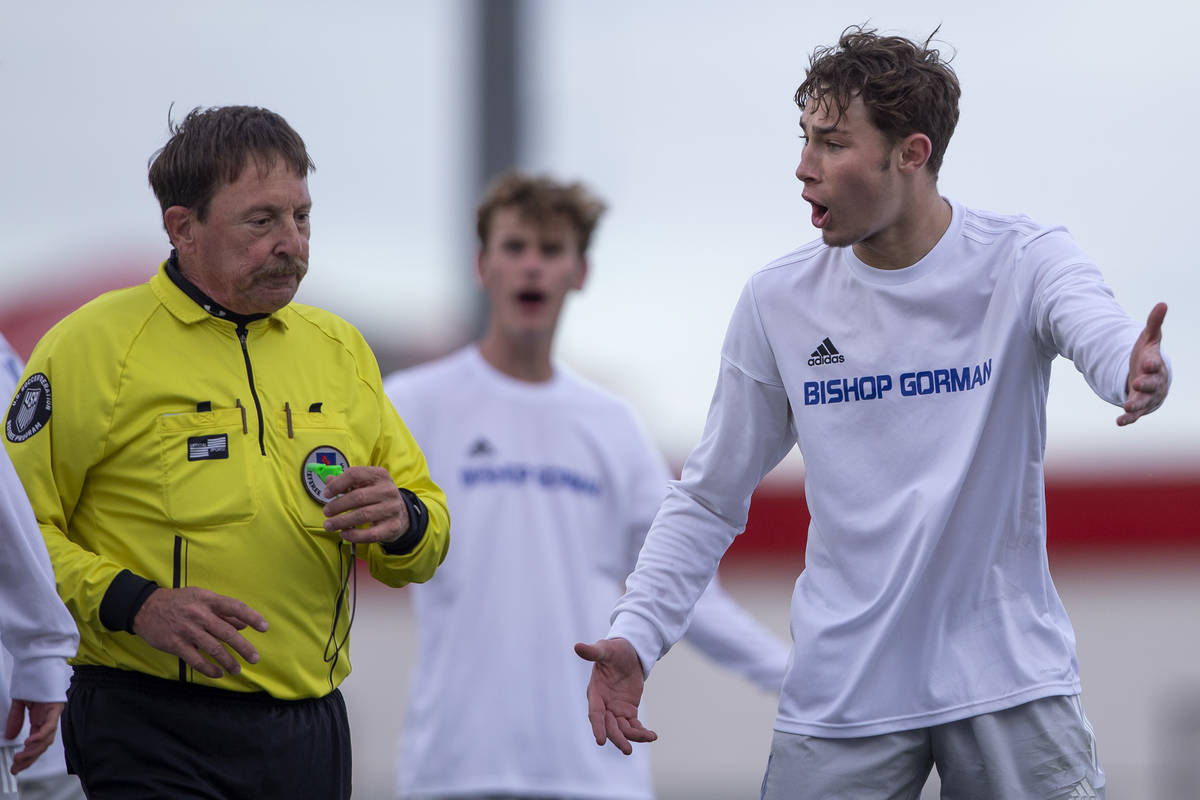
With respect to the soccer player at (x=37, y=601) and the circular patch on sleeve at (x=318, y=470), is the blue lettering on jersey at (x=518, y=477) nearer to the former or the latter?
the circular patch on sleeve at (x=318, y=470)

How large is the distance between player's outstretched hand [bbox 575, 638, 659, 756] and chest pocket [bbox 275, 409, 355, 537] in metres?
0.64

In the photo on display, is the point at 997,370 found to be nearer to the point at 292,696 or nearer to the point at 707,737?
the point at 292,696

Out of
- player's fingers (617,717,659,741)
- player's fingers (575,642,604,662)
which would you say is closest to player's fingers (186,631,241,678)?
player's fingers (575,642,604,662)

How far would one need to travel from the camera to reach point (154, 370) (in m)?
3.39

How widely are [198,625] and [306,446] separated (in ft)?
1.56

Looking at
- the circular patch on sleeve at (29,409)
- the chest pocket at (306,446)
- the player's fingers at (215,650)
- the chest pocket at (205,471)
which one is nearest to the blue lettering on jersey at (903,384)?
the chest pocket at (306,446)

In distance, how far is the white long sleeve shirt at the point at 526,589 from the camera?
17.9 feet

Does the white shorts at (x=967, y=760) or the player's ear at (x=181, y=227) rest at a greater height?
the player's ear at (x=181, y=227)

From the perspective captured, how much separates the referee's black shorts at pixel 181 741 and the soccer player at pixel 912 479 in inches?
26.4

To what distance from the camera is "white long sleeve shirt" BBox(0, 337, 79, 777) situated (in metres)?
3.22

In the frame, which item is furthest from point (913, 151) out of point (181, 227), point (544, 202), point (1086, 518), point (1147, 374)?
point (1086, 518)

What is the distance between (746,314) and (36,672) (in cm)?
175

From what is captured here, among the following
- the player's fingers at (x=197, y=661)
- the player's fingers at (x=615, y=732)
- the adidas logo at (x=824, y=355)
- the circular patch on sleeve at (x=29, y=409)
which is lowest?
the player's fingers at (x=615, y=732)

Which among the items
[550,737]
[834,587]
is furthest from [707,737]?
[834,587]
